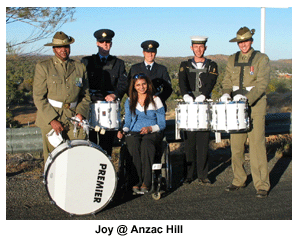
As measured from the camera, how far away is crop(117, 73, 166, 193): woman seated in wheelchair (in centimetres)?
614

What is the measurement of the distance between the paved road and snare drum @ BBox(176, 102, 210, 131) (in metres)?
1.07

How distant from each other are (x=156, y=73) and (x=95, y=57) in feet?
3.44

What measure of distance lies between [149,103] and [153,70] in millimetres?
779

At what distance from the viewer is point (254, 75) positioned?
6234 mm

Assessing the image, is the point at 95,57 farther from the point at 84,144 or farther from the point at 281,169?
the point at 281,169

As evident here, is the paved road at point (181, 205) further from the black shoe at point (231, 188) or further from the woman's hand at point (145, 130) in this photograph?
the woman's hand at point (145, 130)

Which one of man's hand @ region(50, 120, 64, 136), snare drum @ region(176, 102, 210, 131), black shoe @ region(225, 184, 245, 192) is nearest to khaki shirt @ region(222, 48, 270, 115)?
snare drum @ region(176, 102, 210, 131)

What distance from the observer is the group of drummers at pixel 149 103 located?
5.82 m

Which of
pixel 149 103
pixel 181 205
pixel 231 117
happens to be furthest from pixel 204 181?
pixel 149 103

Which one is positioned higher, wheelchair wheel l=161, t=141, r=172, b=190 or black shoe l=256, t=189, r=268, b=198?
wheelchair wheel l=161, t=141, r=172, b=190

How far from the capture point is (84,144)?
204 inches

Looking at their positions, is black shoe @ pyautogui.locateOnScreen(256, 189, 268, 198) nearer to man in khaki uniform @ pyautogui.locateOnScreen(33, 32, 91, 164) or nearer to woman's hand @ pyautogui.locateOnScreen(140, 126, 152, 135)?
woman's hand @ pyautogui.locateOnScreen(140, 126, 152, 135)

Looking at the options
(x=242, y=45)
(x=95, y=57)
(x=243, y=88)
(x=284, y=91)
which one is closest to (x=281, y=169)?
(x=243, y=88)

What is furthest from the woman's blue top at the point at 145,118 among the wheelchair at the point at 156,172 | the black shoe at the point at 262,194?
the black shoe at the point at 262,194
